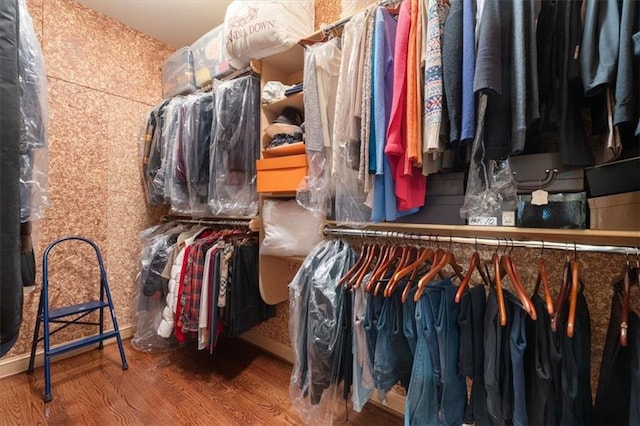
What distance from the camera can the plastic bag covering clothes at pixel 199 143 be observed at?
6.24 feet

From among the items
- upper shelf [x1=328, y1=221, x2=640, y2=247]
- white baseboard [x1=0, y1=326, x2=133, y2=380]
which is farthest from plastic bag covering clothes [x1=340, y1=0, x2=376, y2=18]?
white baseboard [x1=0, y1=326, x2=133, y2=380]

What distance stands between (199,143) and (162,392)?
1.55 m

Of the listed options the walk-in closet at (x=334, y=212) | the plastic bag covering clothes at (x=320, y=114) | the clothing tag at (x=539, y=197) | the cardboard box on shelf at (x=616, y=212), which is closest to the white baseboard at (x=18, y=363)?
the walk-in closet at (x=334, y=212)

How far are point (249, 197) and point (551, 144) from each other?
1546 mm

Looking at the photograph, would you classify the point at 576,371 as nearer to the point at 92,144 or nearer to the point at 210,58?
the point at 210,58

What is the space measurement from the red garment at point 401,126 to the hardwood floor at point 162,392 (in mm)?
1252

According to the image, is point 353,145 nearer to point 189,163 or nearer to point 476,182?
point 476,182

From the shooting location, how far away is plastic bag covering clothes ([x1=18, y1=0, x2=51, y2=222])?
33.1 inches

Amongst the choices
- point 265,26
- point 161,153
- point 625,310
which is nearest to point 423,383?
point 625,310

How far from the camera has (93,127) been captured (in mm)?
2205

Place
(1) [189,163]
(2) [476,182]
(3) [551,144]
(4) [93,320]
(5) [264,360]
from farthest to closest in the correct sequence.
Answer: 1. (4) [93,320]
2. (5) [264,360]
3. (1) [189,163]
4. (3) [551,144]
5. (2) [476,182]

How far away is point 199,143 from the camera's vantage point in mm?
1908

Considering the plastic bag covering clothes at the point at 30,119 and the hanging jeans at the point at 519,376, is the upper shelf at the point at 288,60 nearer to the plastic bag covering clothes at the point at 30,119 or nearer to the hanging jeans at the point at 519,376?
the plastic bag covering clothes at the point at 30,119

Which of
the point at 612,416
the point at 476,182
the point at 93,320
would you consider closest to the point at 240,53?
the point at 476,182
